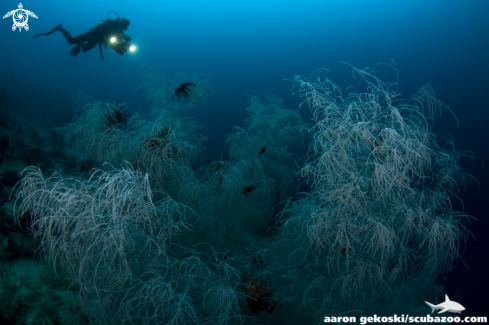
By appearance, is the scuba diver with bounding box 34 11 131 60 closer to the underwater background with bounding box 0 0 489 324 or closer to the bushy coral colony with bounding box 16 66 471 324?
the underwater background with bounding box 0 0 489 324

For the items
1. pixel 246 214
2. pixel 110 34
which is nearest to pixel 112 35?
pixel 110 34

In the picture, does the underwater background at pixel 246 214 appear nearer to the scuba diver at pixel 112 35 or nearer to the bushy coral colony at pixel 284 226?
the bushy coral colony at pixel 284 226

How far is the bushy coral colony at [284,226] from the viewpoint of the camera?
2537 mm

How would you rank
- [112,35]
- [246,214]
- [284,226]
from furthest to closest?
[112,35] → [246,214] → [284,226]

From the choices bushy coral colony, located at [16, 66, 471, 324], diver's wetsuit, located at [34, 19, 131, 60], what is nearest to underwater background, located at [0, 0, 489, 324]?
bushy coral colony, located at [16, 66, 471, 324]

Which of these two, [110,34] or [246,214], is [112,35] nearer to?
[110,34]

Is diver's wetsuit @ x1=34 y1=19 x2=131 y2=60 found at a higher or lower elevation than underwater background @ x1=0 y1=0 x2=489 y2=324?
higher

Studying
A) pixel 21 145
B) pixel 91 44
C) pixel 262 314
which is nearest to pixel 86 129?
pixel 21 145

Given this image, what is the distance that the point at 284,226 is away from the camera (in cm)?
336

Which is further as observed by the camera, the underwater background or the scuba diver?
the scuba diver

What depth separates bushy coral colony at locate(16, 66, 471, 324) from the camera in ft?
8.32

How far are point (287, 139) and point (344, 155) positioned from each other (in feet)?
10.1

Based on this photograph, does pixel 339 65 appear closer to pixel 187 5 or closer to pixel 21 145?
pixel 21 145

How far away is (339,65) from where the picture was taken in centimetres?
1753
